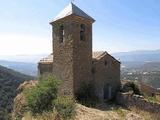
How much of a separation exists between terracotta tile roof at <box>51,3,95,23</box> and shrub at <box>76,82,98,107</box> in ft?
18.7

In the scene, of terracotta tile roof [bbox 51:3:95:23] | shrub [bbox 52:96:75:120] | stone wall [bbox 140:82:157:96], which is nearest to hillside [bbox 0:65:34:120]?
stone wall [bbox 140:82:157:96]

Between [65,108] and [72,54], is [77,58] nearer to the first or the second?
[72,54]

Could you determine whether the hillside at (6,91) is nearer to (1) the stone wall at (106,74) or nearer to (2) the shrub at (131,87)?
(1) the stone wall at (106,74)

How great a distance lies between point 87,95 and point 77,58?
3.21 metres

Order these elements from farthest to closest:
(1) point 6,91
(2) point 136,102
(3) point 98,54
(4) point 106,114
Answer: (1) point 6,91
(3) point 98,54
(2) point 136,102
(4) point 106,114

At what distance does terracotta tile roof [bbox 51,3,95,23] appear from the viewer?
23516mm

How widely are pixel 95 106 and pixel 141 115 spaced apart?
3.69 meters

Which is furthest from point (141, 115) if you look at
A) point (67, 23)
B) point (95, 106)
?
point (67, 23)

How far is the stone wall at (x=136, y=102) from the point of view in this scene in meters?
20.7

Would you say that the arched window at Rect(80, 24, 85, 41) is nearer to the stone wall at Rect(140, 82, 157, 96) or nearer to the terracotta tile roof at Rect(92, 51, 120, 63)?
the terracotta tile roof at Rect(92, 51, 120, 63)

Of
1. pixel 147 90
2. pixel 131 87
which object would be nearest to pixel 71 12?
pixel 131 87

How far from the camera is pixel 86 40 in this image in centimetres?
2436

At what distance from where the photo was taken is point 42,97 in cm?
2016

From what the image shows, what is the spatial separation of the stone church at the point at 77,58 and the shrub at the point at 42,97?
2.88m
